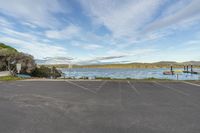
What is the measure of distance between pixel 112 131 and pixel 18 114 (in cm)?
356

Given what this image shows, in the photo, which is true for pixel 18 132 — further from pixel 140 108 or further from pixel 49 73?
pixel 49 73

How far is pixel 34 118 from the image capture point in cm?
491

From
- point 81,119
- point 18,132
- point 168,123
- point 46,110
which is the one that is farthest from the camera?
point 46,110

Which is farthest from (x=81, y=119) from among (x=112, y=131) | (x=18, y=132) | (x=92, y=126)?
(x=18, y=132)

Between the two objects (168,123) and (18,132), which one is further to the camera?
(168,123)

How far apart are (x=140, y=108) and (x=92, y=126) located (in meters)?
2.76

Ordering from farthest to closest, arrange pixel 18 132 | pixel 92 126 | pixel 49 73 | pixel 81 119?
pixel 49 73
pixel 81 119
pixel 92 126
pixel 18 132

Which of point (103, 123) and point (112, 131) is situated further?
point (103, 123)

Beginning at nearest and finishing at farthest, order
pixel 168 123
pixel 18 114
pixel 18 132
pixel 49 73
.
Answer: pixel 18 132
pixel 168 123
pixel 18 114
pixel 49 73

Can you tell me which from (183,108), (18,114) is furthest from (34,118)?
(183,108)

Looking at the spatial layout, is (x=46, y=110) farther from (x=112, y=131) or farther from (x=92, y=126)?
(x=112, y=131)

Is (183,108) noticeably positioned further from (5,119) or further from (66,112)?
(5,119)

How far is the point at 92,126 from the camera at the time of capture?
4.25 m

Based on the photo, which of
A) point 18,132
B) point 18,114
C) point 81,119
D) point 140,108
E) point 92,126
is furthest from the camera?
point 140,108
